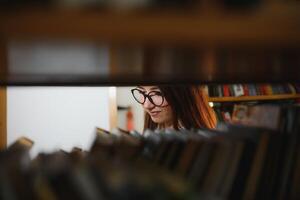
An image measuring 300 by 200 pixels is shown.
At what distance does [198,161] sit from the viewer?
0.66 meters

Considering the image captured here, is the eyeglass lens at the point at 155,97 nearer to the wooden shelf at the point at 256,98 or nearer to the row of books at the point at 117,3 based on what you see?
the row of books at the point at 117,3

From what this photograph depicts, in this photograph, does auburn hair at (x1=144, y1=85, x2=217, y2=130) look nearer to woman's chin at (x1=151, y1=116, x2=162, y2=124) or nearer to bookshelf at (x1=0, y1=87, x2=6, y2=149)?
woman's chin at (x1=151, y1=116, x2=162, y2=124)

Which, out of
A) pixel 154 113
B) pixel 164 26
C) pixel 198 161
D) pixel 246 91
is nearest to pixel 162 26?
pixel 164 26

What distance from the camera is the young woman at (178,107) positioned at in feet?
5.52

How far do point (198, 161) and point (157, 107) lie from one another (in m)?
1.14

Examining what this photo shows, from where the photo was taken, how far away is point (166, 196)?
44 cm

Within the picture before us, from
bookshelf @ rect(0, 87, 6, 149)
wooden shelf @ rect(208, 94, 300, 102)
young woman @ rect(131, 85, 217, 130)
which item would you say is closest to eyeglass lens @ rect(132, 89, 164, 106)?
young woman @ rect(131, 85, 217, 130)

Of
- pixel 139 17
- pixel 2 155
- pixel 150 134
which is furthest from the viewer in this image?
pixel 150 134

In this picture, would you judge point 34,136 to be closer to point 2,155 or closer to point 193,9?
point 2,155

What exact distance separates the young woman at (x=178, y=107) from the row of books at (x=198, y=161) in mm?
880

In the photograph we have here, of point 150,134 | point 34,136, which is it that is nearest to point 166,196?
point 150,134

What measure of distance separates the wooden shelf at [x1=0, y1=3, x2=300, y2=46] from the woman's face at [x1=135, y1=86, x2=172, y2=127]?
129 cm

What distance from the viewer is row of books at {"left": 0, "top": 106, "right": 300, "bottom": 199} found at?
19.7 inches

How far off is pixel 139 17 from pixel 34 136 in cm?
228
